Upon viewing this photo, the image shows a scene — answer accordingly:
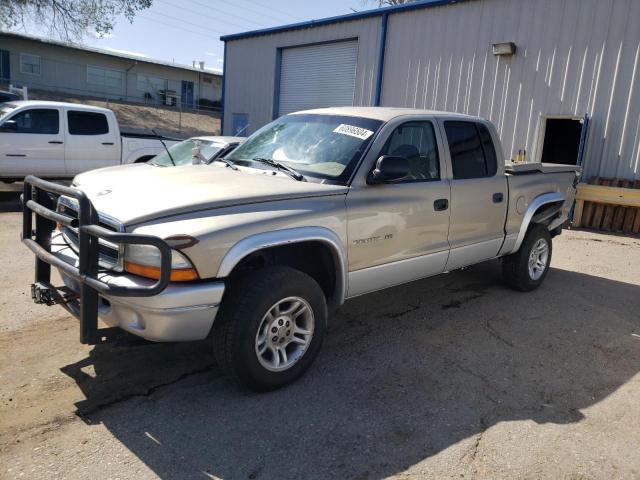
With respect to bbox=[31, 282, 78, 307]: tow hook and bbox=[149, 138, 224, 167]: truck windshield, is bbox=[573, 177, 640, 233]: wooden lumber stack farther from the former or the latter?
bbox=[31, 282, 78, 307]: tow hook

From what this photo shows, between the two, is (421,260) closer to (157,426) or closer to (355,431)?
(355,431)

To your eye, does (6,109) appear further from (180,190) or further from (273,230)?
(273,230)

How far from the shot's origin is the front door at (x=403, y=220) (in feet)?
13.5

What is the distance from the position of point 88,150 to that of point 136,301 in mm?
9395

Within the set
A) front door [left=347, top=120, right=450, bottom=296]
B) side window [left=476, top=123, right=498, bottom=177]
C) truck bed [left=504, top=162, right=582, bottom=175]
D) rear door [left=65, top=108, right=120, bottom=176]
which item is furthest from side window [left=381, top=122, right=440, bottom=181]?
rear door [left=65, top=108, right=120, bottom=176]

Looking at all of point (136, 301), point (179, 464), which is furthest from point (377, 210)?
point (179, 464)

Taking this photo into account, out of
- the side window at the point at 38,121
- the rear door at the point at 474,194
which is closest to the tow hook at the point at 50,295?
the rear door at the point at 474,194

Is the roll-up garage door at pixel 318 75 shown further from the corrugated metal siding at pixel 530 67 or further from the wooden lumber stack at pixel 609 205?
the wooden lumber stack at pixel 609 205

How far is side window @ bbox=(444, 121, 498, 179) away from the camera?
16.8 feet

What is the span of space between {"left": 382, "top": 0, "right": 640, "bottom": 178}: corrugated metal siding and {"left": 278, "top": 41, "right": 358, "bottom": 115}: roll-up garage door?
1.66 meters

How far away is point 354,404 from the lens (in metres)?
3.60

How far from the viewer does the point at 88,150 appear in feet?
37.5

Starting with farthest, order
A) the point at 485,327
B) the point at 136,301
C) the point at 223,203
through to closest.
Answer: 1. the point at 485,327
2. the point at 223,203
3. the point at 136,301

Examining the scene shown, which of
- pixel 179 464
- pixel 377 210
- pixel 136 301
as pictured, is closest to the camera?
pixel 179 464
